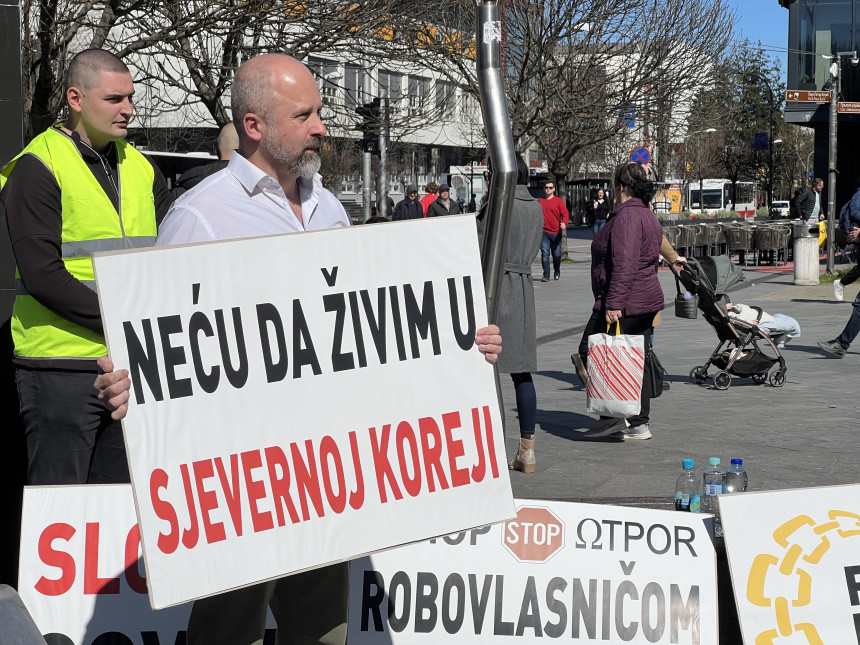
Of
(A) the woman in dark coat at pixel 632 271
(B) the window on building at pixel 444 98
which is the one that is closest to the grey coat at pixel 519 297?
(A) the woman in dark coat at pixel 632 271

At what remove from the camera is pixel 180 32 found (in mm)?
12562

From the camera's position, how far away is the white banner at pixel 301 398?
2570 mm

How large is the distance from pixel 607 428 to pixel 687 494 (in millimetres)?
2661

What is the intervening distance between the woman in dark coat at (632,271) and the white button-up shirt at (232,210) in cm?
471

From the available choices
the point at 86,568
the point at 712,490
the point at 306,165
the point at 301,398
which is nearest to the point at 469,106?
the point at 712,490

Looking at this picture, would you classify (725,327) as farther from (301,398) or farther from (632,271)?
(301,398)

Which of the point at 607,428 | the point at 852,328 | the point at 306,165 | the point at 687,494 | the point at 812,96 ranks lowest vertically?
the point at 607,428

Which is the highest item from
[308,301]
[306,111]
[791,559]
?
[306,111]

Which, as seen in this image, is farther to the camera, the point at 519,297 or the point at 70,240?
the point at 519,297

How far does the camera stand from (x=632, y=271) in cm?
744

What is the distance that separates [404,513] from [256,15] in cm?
1092

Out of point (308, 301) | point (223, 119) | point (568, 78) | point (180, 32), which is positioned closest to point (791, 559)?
point (308, 301)

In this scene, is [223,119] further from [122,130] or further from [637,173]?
[122,130]

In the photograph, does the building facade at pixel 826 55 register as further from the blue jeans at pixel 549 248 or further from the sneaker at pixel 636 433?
the sneaker at pixel 636 433
